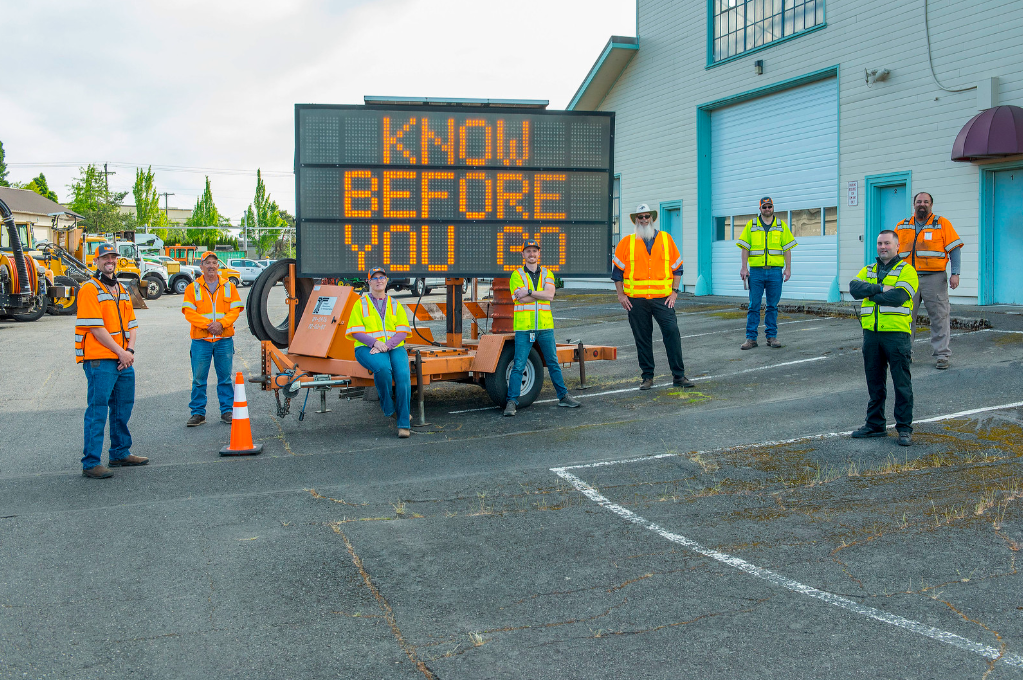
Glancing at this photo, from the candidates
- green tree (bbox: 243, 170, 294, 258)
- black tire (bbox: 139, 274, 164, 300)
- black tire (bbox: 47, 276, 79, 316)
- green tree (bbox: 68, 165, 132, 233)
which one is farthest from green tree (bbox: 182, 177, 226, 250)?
black tire (bbox: 47, 276, 79, 316)

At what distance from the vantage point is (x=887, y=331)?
7684 millimetres

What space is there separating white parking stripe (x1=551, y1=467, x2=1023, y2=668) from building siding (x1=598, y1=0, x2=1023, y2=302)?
44.6 feet

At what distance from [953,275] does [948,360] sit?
3.43 feet

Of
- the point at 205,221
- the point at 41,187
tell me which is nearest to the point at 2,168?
the point at 41,187

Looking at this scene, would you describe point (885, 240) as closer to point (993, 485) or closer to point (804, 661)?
point (993, 485)

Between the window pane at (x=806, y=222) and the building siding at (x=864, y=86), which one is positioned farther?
the window pane at (x=806, y=222)

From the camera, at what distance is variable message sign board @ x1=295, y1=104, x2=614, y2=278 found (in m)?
9.86

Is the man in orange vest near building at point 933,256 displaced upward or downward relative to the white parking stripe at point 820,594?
upward

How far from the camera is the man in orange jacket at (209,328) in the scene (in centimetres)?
969

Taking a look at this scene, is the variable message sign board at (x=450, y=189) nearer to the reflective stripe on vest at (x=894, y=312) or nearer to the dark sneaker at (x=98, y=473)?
the dark sneaker at (x=98, y=473)

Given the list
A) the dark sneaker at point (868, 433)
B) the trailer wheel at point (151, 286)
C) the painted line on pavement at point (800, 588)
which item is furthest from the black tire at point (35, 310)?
the dark sneaker at point (868, 433)

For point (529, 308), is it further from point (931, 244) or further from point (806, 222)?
point (806, 222)

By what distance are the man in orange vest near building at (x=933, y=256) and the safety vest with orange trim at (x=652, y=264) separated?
255 centimetres

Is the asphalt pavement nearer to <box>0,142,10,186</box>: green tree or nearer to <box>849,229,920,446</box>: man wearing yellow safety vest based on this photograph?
<box>849,229,920,446</box>: man wearing yellow safety vest
